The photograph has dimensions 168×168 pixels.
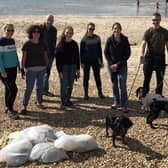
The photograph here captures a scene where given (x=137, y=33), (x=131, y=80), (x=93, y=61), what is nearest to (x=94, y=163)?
(x=93, y=61)

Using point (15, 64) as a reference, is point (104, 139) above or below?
below

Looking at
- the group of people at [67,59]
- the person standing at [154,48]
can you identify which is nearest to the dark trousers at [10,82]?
the group of people at [67,59]

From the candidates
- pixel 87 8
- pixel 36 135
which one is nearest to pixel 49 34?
pixel 36 135

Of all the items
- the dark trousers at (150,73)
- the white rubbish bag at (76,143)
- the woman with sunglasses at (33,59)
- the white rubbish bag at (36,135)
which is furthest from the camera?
the dark trousers at (150,73)

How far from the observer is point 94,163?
21.8 ft

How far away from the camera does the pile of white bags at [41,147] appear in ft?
21.6

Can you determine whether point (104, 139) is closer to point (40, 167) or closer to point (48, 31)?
point (40, 167)

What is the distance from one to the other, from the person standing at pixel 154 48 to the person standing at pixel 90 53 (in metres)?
1.11

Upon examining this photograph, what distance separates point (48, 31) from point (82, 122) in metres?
2.30

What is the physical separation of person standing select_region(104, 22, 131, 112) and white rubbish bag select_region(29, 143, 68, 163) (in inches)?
102

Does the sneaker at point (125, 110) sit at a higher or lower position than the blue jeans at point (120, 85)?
lower

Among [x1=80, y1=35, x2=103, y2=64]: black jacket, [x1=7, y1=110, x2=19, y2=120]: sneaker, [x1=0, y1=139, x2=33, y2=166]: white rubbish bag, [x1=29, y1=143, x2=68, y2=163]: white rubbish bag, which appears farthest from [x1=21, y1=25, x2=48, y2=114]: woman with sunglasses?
[x1=29, y1=143, x2=68, y2=163]: white rubbish bag

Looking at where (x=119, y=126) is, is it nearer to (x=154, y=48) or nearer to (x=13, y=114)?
(x=154, y=48)

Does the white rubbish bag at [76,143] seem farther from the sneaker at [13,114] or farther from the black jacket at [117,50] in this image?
the black jacket at [117,50]
